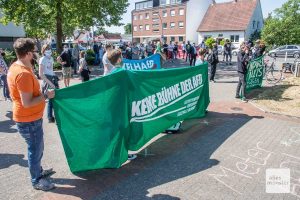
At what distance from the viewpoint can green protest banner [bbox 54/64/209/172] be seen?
4.59 m

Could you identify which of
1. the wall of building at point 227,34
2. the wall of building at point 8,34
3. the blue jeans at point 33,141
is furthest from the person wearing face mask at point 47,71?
the wall of building at point 227,34

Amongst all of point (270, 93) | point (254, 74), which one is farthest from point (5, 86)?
point (270, 93)

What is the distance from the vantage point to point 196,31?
205ft

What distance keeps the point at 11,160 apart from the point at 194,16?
204ft

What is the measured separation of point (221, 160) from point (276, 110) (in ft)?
15.5

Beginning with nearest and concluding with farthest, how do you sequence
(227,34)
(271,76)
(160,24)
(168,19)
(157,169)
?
(157,169) → (271,76) → (227,34) → (168,19) → (160,24)

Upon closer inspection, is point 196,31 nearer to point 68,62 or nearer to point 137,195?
point 68,62

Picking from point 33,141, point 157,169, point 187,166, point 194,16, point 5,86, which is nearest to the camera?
point 33,141

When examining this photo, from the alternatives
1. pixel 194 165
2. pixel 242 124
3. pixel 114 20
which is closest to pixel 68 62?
pixel 242 124

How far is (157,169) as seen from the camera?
517 centimetres

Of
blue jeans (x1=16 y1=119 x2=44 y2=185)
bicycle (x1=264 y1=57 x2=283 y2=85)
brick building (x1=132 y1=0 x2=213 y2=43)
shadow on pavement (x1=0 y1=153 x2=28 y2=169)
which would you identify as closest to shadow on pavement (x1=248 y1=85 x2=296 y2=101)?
bicycle (x1=264 y1=57 x2=283 y2=85)

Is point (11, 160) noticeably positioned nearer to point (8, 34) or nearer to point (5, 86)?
point (5, 86)

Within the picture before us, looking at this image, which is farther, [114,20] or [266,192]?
[114,20]

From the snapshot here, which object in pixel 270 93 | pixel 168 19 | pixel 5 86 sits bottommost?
pixel 270 93
